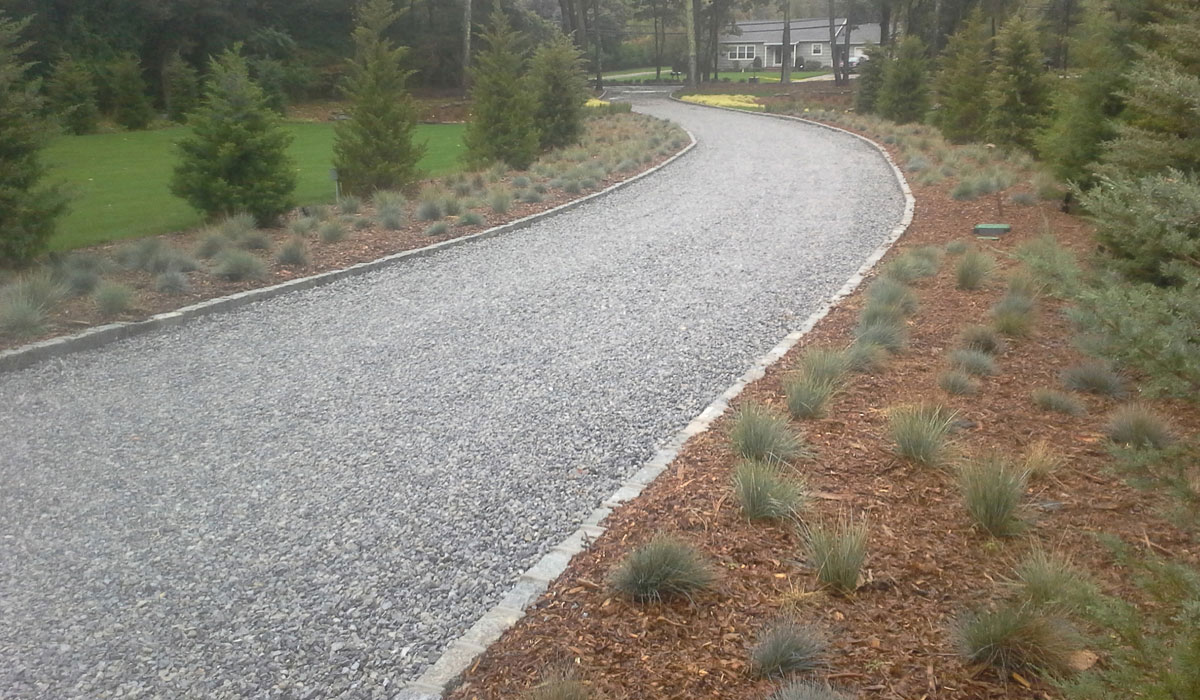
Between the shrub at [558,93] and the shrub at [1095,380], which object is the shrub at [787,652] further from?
the shrub at [558,93]

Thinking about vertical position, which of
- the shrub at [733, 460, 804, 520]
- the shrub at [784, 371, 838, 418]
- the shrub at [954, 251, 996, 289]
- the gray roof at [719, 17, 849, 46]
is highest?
the gray roof at [719, 17, 849, 46]

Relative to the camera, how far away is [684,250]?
11.6 m

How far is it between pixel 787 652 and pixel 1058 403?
3.51 metres

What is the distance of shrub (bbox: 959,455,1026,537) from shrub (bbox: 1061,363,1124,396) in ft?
6.86

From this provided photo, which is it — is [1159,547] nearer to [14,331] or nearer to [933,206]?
[14,331]

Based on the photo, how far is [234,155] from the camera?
1217 centimetres

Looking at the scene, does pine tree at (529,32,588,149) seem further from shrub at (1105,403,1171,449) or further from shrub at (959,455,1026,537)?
shrub at (959,455,1026,537)

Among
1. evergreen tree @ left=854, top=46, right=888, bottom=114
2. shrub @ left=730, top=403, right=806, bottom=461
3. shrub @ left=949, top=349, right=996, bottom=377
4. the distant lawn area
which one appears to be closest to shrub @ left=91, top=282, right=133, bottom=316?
the distant lawn area

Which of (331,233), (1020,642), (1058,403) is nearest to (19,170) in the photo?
(331,233)

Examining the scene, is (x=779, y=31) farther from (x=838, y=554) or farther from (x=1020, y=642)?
(x=1020, y=642)

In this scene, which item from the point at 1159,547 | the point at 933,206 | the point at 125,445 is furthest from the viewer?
the point at 933,206

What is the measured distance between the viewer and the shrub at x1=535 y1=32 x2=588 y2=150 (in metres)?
23.0

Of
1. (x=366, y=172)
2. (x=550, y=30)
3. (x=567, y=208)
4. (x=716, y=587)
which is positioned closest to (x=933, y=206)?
(x=567, y=208)

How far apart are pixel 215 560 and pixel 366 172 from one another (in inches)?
482
